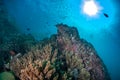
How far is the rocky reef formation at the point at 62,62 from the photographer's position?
5211 millimetres

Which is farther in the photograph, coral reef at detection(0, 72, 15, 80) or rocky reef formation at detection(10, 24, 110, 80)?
coral reef at detection(0, 72, 15, 80)

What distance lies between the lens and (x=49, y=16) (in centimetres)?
4969

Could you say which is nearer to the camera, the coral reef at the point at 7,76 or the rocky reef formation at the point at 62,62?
the rocky reef formation at the point at 62,62

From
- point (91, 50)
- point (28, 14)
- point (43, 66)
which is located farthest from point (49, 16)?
point (43, 66)

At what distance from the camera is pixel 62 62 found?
684cm

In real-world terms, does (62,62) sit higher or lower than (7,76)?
higher

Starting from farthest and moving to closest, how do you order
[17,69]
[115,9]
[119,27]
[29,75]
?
1. [119,27]
2. [115,9]
3. [17,69]
4. [29,75]

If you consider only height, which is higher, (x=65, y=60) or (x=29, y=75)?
(x=65, y=60)

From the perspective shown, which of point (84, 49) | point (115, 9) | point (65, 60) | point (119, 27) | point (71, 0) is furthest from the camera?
point (71, 0)

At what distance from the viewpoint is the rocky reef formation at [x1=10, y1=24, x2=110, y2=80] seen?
5.21 metres

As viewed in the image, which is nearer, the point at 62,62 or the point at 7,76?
the point at 7,76

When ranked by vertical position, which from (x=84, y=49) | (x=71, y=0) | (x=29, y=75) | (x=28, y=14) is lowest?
(x=29, y=75)

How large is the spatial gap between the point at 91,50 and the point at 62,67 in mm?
2376

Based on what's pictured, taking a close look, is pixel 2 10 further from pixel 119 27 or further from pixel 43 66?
pixel 43 66
